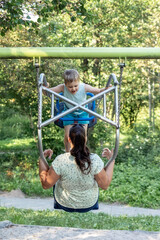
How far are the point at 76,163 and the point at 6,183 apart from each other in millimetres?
7328

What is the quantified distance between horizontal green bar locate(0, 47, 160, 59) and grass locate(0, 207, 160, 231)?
3.37 metres

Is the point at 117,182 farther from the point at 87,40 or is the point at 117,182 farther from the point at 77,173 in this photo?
the point at 77,173

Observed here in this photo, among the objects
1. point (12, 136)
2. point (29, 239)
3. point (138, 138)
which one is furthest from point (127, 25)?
point (29, 239)

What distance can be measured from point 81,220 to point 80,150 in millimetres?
4288

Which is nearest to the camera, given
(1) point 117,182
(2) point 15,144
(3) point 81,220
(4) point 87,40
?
(3) point 81,220

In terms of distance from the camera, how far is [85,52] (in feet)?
11.0

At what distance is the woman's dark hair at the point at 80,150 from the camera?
279cm

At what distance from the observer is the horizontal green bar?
131 inches

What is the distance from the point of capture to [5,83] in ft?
35.0

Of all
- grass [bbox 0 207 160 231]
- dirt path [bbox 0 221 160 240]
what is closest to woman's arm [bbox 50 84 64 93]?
dirt path [bbox 0 221 160 240]

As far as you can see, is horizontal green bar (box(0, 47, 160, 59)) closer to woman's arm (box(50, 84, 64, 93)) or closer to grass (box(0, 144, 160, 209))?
woman's arm (box(50, 84, 64, 93))

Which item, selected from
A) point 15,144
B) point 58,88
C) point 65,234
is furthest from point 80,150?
point 15,144

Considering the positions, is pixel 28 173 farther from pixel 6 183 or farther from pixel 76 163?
pixel 76 163

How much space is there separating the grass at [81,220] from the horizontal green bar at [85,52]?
3.37 meters
